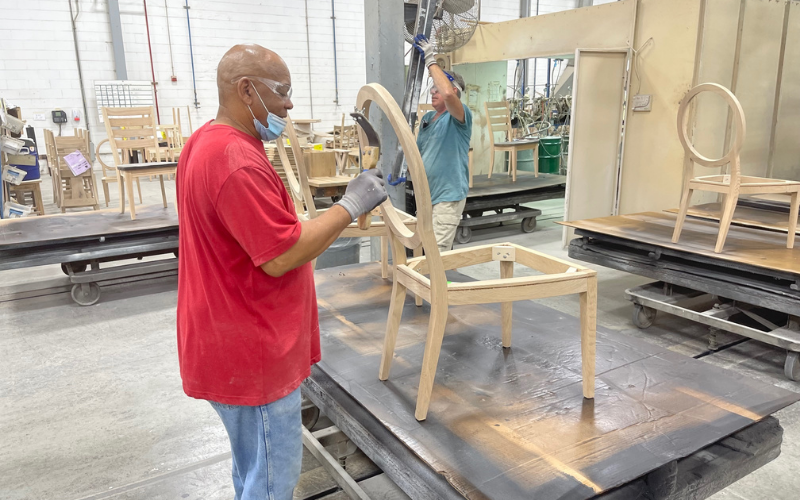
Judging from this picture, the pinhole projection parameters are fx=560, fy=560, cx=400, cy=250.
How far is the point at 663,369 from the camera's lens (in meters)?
2.15

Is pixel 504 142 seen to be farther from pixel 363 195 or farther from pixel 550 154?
pixel 363 195

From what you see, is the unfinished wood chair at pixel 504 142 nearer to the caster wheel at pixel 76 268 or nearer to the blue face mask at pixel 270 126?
the caster wheel at pixel 76 268

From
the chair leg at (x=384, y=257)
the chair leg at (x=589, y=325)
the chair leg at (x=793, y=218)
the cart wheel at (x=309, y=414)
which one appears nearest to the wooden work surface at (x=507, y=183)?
the chair leg at (x=384, y=257)

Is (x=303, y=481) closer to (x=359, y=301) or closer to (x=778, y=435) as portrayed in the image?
(x=359, y=301)

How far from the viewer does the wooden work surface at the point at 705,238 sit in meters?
3.12

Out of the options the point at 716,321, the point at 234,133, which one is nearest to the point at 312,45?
the point at 716,321

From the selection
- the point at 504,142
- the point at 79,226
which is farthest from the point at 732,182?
the point at 79,226

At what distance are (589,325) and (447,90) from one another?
6.16 feet

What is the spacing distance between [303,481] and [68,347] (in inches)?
83.6

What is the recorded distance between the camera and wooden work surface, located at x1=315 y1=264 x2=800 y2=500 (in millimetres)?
1553

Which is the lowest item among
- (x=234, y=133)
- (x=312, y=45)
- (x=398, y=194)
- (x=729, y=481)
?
(x=729, y=481)

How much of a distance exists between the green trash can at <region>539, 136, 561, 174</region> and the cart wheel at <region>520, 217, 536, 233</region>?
109 inches

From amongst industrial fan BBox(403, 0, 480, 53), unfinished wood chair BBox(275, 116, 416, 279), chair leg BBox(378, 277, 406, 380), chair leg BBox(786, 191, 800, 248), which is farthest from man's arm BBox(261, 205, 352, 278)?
chair leg BBox(786, 191, 800, 248)

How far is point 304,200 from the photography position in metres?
2.48
